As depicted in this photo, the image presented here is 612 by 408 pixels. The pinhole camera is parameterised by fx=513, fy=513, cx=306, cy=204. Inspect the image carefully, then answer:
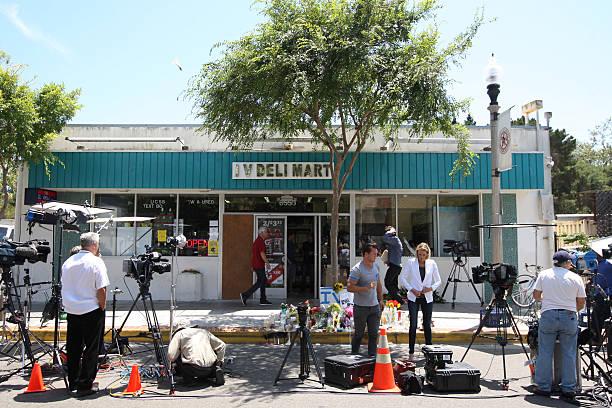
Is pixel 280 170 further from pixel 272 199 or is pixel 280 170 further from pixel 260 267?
pixel 260 267

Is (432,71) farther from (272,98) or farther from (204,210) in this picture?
(204,210)

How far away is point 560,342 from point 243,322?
20.3 feet

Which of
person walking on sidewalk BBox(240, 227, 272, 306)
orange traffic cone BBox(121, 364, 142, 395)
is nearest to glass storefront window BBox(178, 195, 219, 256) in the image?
person walking on sidewalk BBox(240, 227, 272, 306)

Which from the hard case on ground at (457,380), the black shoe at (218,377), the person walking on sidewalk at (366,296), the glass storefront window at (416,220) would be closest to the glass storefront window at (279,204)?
the glass storefront window at (416,220)

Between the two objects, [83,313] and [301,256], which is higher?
[301,256]

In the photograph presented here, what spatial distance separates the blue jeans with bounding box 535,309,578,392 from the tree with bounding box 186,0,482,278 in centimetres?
496

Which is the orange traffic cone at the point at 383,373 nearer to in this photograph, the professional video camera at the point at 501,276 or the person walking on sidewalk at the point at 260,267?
the professional video camera at the point at 501,276

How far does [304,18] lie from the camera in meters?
10.1

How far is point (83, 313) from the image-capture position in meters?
6.36

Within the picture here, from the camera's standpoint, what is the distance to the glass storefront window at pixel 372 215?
14.0 meters

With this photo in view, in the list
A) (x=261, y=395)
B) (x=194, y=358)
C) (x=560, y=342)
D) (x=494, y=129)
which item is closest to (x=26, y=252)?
(x=194, y=358)

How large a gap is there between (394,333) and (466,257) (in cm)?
482

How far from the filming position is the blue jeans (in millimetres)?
6145

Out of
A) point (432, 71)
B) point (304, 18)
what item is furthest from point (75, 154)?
point (432, 71)
